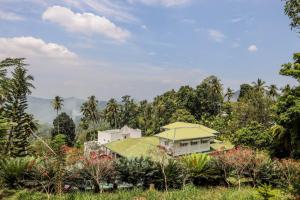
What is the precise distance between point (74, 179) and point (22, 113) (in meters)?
14.9

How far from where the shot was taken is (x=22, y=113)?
92.5ft

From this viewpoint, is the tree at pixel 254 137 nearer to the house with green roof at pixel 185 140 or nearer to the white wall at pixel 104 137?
the house with green roof at pixel 185 140

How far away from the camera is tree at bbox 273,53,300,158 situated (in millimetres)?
18750

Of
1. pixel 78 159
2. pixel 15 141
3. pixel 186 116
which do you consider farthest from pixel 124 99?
pixel 78 159

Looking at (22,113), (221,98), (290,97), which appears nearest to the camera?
(290,97)

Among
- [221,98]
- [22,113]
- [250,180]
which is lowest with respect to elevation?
[250,180]

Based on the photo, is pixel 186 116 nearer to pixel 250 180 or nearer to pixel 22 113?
pixel 22 113

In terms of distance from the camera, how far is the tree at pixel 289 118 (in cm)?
1875

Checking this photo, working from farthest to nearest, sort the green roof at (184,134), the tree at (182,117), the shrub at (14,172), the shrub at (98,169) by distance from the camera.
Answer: the tree at (182,117)
the green roof at (184,134)
the shrub at (98,169)
the shrub at (14,172)

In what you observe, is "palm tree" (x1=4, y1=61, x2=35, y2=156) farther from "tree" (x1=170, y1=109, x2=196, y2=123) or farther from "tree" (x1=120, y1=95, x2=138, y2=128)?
"tree" (x1=120, y1=95, x2=138, y2=128)

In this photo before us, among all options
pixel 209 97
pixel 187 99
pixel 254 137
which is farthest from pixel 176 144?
Result: pixel 209 97

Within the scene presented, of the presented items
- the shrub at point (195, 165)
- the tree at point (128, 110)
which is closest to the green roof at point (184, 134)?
the shrub at point (195, 165)

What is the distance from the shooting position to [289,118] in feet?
64.1

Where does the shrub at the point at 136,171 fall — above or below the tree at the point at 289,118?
below
